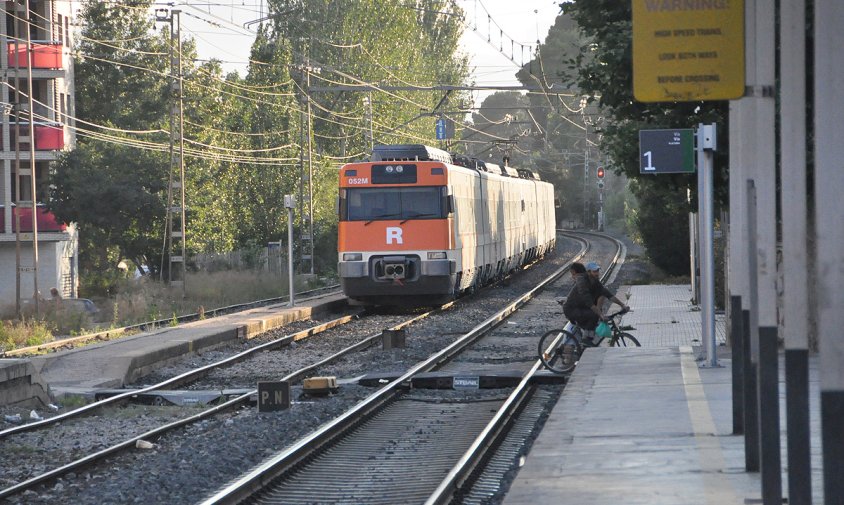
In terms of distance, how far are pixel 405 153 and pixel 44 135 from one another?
24935mm

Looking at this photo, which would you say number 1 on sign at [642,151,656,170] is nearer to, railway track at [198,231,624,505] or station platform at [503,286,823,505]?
station platform at [503,286,823,505]

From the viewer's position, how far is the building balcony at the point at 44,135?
4916cm

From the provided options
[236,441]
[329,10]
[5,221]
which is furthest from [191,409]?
[329,10]

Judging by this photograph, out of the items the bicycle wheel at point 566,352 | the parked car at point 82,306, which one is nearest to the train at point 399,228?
the bicycle wheel at point 566,352

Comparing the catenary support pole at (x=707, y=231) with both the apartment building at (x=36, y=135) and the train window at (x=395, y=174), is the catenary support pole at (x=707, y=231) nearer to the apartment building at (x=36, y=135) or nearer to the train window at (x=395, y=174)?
the train window at (x=395, y=174)

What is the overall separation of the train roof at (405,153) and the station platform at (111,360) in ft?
14.4

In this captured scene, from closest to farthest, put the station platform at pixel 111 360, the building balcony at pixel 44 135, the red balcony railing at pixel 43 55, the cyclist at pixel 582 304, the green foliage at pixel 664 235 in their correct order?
1. the station platform at pixel 111 360
2. the cyclist at pixel 582 304
3. the green foliage at pixel 664 235
4. the red balcony railing at pixel 43 55
5. the building balcony at pixel 44 135

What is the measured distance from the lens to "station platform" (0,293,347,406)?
15.0 meters

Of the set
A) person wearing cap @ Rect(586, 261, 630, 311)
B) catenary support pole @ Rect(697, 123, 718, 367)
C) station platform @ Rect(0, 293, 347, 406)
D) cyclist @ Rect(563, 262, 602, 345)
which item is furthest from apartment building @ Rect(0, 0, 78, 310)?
catenary support pole @ Rect(697, 123, 718, 367)

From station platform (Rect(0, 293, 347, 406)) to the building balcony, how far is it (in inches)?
985

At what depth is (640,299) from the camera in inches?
1235

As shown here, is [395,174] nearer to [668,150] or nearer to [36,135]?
[668,150]

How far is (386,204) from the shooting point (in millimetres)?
27797

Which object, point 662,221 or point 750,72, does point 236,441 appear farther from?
point 662,221
